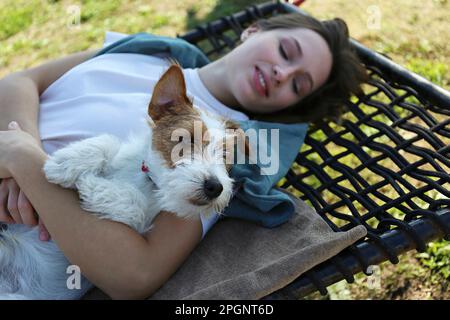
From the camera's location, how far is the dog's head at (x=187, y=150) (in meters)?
1.85

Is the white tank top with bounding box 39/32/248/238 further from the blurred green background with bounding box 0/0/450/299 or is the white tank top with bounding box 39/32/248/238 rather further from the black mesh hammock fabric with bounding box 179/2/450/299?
the blurred green background with bounding box 0/0/450/299

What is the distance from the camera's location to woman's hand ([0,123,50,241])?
2055 millimetres

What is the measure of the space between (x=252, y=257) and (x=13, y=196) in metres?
1.10

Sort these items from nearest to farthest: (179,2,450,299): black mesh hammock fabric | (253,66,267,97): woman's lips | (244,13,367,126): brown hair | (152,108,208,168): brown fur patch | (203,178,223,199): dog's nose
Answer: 1. (203,178,223,199): dog's nose
2. (152,108,208,168): brown fur patch
3. (179,2,450,299): black mesh hammock fabric
4. (253,66,267,97): woman's lips
5. (244,13,367,126): brown hair

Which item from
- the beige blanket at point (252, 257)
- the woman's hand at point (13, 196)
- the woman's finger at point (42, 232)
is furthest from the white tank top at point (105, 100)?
the woman's finger at point (42, 232)

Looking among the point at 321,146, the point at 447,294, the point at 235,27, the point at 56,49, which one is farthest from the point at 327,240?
the point at 56,49

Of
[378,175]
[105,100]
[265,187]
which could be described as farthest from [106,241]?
[378,175]

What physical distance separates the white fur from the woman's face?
0.81 metres

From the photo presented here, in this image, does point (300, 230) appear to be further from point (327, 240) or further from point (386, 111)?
point (386, 111)

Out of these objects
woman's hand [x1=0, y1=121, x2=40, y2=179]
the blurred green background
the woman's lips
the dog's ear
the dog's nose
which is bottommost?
the blurred green background

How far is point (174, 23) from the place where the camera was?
604cm

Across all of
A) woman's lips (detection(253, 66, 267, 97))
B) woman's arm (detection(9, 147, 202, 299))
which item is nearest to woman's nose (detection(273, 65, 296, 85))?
woman's lips (detection(253, 66, 267, 97))

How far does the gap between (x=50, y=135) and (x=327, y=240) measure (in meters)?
1.50

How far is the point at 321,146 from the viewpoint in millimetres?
2951
